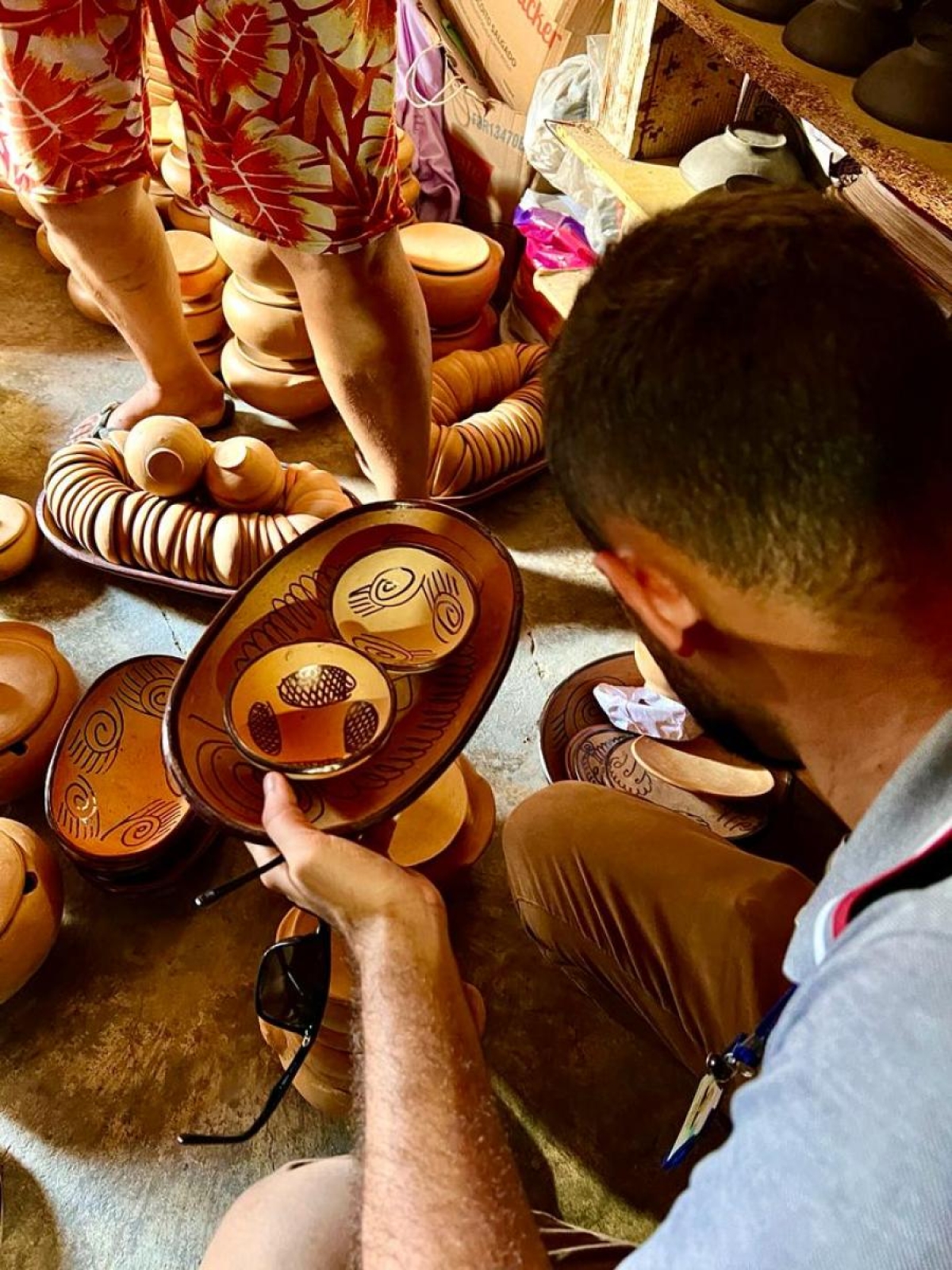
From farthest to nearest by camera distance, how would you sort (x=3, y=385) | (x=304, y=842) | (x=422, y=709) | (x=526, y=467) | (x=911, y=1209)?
(x=3, y=385) → (x=526, y=467) → (x=422, y=709) → (x=304, y=842) → (x=911, y=1209)

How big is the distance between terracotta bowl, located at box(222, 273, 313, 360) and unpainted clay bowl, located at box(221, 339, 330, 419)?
5cm

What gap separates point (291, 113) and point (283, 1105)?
4.70 ft

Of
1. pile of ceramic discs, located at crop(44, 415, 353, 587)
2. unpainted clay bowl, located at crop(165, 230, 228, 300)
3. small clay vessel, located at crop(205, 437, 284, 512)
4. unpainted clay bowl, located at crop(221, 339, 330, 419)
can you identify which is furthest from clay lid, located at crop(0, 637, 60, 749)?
unpainted clay bowl, located at crop(165, 230, 228, 300)

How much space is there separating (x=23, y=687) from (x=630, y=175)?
1.46 metres

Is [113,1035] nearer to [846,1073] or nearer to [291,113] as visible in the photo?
[846,1073]

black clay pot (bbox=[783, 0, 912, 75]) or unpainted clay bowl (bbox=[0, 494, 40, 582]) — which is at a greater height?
black clay pot (bbox=[783, 0, 912, 75])

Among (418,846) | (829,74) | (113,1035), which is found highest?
(829,74)

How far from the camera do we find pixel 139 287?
1.99 m

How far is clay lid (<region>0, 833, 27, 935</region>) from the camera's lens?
1.33m

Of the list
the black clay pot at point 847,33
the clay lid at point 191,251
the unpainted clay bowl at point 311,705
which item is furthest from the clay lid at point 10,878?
the black clay pot at point 847,33

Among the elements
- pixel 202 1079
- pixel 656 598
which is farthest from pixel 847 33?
pixel 202 1079

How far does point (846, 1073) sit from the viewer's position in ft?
1.79

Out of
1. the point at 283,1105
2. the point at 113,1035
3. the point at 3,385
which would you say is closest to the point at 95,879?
the point at 113,1035

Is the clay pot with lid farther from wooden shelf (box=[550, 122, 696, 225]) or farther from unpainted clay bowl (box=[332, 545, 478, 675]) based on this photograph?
unpainted clay bowl (box=[332, 545, 478, 675])
